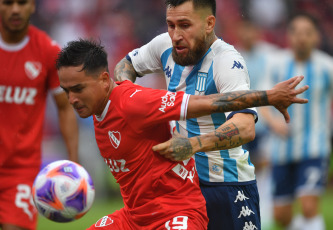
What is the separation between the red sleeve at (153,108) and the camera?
4293mm

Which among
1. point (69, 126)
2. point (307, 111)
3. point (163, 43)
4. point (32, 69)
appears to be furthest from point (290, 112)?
point (32, 69)

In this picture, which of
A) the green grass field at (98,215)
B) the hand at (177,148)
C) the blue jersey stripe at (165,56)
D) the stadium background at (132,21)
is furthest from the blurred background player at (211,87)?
the stadium background at (132,21)

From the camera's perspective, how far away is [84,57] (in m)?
4.54

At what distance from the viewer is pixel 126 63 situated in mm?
5688

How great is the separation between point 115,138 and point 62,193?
541 mm

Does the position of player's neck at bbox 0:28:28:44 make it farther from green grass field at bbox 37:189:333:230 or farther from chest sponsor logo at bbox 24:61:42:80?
green grass field at bbox 37:189:333:230

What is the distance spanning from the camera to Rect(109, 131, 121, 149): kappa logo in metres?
4.49

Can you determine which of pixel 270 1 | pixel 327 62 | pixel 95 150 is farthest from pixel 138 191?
pixel 270 1

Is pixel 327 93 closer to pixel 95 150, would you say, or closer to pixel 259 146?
pixel 259 146

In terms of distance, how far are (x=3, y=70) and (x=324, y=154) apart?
4361 millimetres

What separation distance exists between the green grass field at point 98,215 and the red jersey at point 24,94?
13.0 ft

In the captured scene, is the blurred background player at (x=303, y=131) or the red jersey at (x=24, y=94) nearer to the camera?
the red jersey at (x=24, y=94)

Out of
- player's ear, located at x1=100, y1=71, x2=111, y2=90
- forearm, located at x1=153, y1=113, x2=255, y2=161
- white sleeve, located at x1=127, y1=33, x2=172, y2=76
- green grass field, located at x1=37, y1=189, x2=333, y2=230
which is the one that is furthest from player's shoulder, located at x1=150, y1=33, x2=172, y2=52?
green grass field, located at x1=37, y1=189, x2=333, y2=230

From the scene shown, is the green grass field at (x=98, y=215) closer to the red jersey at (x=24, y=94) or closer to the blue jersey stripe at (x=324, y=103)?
the blue jersey stripe at (x=324, y=103)
